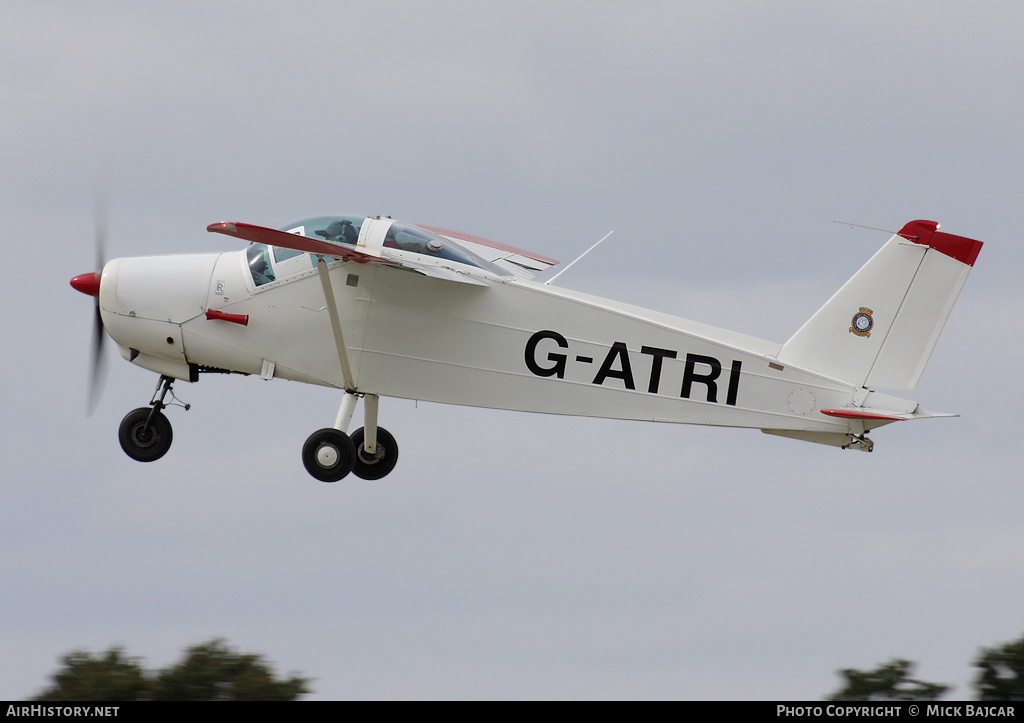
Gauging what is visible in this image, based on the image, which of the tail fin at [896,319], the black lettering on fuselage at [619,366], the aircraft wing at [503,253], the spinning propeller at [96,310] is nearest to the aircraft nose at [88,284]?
the spinning propeller at [96,310]

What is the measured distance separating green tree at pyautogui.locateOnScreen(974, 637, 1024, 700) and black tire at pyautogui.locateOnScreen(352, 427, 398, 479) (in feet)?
22.6

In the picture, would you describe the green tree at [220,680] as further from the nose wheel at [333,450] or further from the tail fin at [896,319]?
the tail fin at [896,319]

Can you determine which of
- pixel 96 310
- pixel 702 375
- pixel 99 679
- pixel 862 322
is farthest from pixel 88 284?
pixel 862 322

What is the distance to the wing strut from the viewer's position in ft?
42.9

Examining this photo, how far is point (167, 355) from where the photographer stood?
Answer: 1391cm

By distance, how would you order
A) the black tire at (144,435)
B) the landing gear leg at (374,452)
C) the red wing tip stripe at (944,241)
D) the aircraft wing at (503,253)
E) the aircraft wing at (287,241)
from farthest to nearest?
the aircraft wing at (503,253)
the landing gear leg at (374,452)
the black tire at (144,435)
the red wing tip stripe at (944,241)
the aircraft wing at (287,241)

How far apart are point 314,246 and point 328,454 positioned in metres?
2.34

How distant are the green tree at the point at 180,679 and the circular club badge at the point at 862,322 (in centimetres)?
665

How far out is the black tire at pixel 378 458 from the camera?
1480cm

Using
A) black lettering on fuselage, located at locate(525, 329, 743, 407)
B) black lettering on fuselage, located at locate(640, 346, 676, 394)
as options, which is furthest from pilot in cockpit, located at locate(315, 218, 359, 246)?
black lettering on fuselage, located at locate(640, 346, 676, 394)

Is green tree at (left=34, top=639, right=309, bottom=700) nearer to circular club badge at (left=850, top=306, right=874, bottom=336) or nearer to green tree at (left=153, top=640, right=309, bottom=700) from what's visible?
green tree at (left=153, top=640, right=309, bottom=700)
